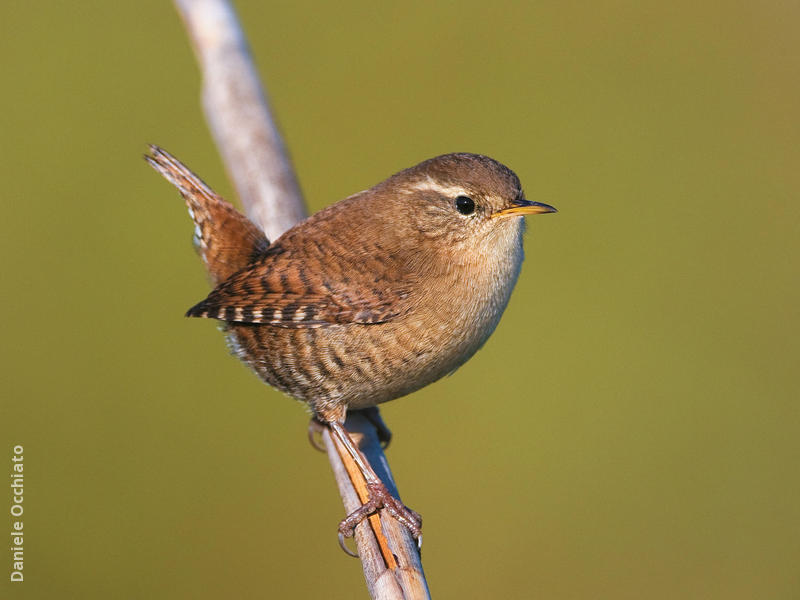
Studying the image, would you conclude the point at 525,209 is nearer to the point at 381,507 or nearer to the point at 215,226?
the point at 381,507

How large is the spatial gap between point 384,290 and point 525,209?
55 centimetres

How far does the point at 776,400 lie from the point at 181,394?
11.8 feet

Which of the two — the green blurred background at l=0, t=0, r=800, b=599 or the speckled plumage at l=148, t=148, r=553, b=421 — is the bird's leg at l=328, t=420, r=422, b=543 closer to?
the speckled plumage at l=148, t=148, r=553, b=421

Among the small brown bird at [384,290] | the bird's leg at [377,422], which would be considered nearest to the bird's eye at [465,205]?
the small brown bird at [384,290]

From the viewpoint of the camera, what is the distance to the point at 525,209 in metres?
3.04

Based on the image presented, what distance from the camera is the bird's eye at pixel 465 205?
312 centimetres

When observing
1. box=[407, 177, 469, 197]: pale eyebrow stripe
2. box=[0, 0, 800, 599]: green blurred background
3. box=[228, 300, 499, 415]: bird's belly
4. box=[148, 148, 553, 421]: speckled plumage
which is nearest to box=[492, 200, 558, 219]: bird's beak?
box=[148, 148, 553, 421]: speckled plumage

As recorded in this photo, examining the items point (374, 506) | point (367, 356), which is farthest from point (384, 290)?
point (374, 506)

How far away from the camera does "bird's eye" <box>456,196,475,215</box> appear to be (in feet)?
10.2

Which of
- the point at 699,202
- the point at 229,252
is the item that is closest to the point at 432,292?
the point at 229,252

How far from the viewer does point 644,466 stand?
530 centimetres

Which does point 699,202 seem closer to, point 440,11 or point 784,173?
point 784,173

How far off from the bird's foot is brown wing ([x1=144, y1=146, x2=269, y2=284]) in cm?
107

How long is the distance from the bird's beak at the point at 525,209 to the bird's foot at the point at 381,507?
3.29 ft
